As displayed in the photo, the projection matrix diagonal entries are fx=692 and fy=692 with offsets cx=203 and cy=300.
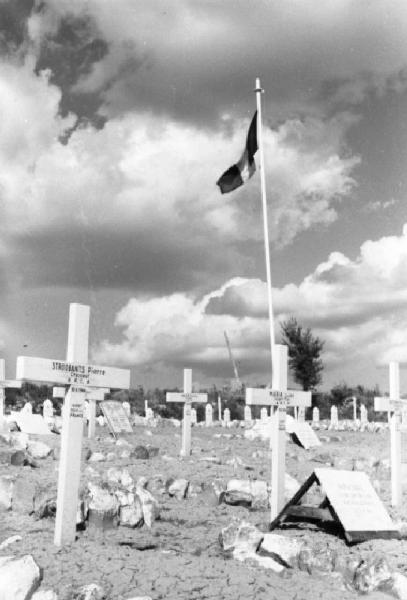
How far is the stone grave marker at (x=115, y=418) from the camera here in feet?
56.8

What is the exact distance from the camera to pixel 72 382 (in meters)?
7.03

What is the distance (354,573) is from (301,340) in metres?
33.1

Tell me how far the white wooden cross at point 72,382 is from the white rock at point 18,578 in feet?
4.06

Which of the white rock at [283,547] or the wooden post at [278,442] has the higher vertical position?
the wooden post at [278,442]

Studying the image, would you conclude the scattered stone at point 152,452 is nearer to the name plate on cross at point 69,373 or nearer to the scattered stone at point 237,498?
the scattered stone at point 237,498

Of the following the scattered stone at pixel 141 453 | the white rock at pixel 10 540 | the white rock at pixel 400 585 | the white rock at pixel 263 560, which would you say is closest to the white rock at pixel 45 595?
the white rock at pixel 10 540

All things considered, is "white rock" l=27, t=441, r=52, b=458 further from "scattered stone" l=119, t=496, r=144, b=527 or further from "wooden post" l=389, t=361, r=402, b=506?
"wooden post" l=389, t=361, r=402, b=506

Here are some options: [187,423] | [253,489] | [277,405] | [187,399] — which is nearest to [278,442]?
[277,405]

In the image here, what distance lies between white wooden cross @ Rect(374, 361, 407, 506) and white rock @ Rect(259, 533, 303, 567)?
4.28 m

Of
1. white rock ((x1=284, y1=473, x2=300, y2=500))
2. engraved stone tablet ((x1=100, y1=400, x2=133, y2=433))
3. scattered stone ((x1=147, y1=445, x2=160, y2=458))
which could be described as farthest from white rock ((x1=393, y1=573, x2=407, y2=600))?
engraved stone tablet ((x1=100, y1=400, x2=133, y2=433))

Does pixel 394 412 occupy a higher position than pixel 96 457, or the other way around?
pixel 394 412

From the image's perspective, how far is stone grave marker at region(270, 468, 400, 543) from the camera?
725 cm

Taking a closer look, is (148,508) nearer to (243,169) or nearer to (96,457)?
(96,457)

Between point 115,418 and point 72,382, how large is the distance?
11.1 m
